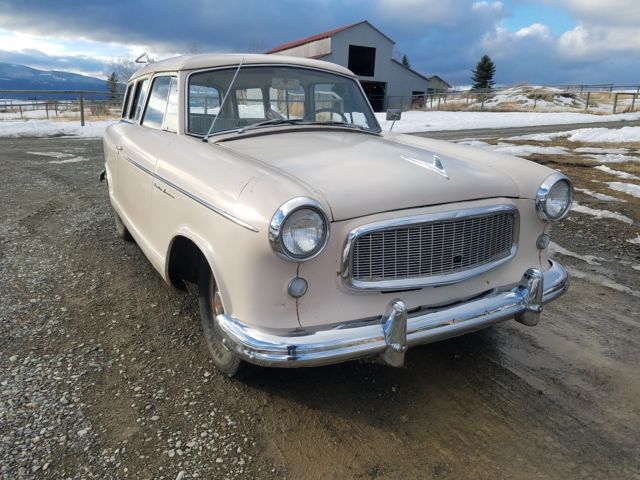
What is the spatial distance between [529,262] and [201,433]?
76.8 inches

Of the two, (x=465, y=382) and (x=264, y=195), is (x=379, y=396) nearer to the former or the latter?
(x=465, y=382)

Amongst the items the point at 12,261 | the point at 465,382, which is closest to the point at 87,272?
the point at 12,261

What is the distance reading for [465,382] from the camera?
8.80ft

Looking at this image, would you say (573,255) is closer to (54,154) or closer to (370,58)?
(54,154)

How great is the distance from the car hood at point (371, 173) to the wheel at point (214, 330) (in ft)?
2.25

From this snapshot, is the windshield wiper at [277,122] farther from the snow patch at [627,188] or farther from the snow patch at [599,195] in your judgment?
the snow patch at [627,188]

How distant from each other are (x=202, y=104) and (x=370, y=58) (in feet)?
125

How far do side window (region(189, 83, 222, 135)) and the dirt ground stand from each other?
1250 millimetres

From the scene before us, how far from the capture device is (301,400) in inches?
99.8

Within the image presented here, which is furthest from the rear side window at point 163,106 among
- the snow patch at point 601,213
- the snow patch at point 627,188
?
the snow patch at point 627,188

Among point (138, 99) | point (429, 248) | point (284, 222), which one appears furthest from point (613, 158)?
point (284, 222)

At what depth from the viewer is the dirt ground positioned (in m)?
2.10

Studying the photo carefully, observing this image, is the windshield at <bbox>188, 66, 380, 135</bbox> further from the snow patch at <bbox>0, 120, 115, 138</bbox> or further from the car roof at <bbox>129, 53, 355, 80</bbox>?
the snow patch at <bbox>0, 120, 115, 138</bbox>

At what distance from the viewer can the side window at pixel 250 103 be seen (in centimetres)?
346
